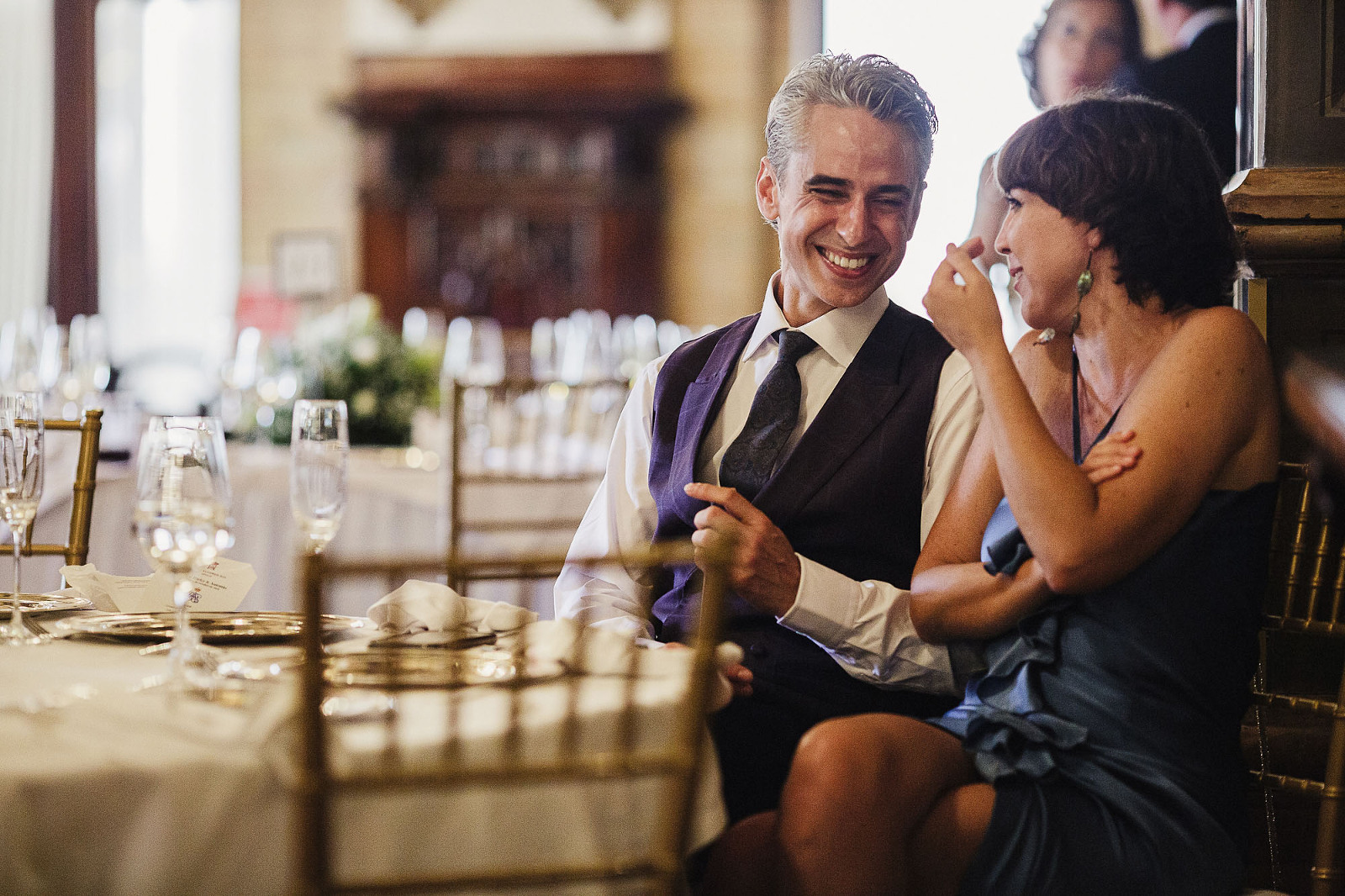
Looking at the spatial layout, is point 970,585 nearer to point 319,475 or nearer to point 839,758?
point 839,758

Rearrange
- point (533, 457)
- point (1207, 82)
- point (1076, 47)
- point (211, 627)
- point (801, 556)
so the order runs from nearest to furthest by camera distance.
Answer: point (211, 627) → point (801, 556) → point (1207, 82) → point (1076, 47) → point (533, 457)

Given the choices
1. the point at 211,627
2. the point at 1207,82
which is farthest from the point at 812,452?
the point at 1207,82

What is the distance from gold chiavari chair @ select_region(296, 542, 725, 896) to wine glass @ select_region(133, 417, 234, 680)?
0.23 m

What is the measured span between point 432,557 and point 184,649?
1.52 feet

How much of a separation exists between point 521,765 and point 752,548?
0.58 m

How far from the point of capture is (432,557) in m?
0.94

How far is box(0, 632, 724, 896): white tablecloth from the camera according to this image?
3.24 ft

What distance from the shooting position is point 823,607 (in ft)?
5.05

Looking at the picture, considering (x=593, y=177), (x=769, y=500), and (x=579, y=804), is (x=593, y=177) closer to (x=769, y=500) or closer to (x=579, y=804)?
(x=769, y=500)

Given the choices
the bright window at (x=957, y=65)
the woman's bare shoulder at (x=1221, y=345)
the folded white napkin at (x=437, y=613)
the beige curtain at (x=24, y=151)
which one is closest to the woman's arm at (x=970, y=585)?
the woman's bare shoulder at (x=1221, y=345)

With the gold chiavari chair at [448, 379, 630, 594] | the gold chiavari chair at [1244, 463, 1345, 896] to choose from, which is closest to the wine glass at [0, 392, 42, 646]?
the gold chiavari chair at [1244, 463, 1345, 896]

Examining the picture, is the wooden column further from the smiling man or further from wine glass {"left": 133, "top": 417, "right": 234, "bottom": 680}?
wine glass {"left": 133, "top": 417, "right": 234, "bottom": 680}

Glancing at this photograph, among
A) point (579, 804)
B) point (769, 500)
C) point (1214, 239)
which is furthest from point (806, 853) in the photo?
point (1214, 239)

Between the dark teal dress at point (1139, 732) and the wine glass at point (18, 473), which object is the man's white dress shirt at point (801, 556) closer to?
the dark teal dress at point (1139, 732)
